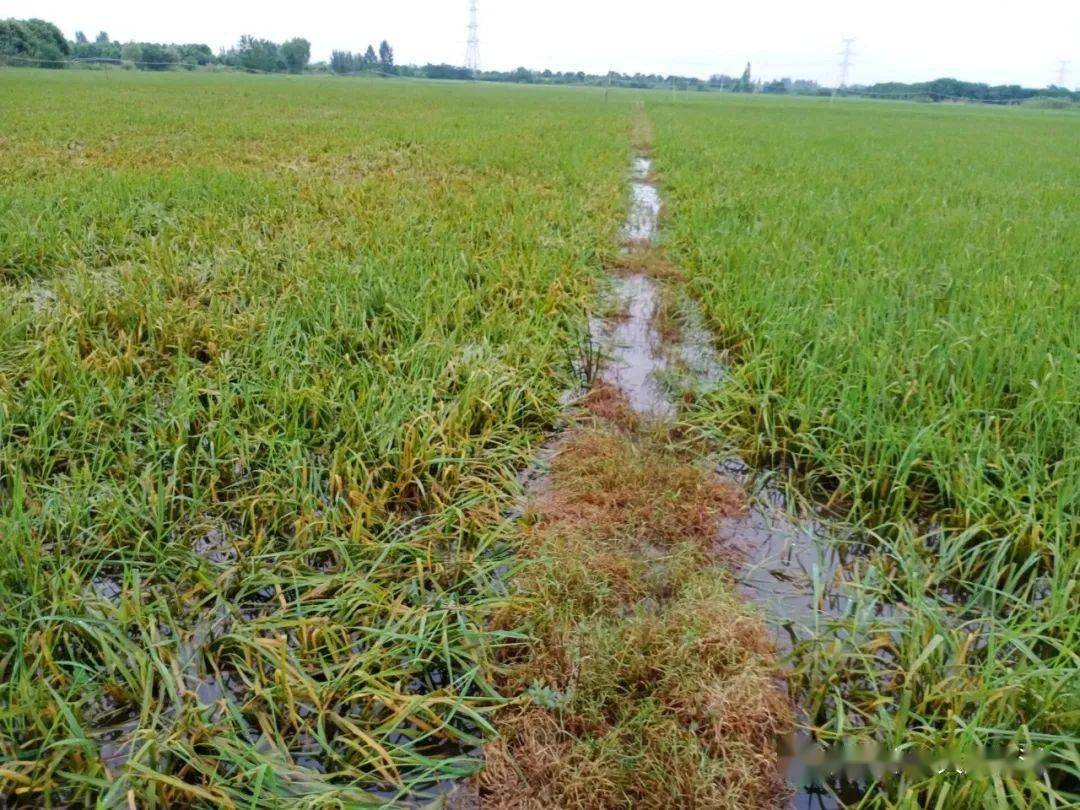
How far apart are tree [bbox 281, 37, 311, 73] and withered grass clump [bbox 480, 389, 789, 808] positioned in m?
92.1

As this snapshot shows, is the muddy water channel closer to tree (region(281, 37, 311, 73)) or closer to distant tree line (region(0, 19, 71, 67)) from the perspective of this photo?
distant tree line (region(0, 19, 71, 67))

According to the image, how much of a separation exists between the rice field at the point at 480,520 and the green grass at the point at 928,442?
0.7 inches

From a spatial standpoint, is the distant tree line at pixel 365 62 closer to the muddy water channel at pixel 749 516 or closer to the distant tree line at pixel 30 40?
the distant tree line at pixel 30 40

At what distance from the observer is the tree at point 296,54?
8069 cm

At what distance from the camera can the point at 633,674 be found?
1.88m

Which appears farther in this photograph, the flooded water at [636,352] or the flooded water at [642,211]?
the flooded water at [642,211]

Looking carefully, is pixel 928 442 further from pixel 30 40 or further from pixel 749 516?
pixel 30 40

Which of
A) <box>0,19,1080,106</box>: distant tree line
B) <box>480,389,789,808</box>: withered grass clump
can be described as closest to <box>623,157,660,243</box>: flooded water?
<box>480,389,789,808</box>: withered grass clump

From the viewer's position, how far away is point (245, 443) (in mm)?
2855

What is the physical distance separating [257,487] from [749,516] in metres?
2.04

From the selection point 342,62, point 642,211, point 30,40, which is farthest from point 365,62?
point 642,211

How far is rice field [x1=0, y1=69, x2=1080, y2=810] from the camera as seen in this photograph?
5.43ft

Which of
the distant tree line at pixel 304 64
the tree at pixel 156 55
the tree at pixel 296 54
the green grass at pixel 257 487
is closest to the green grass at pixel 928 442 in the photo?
the green grass at pixel 257 487

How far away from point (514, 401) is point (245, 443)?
132 cm
